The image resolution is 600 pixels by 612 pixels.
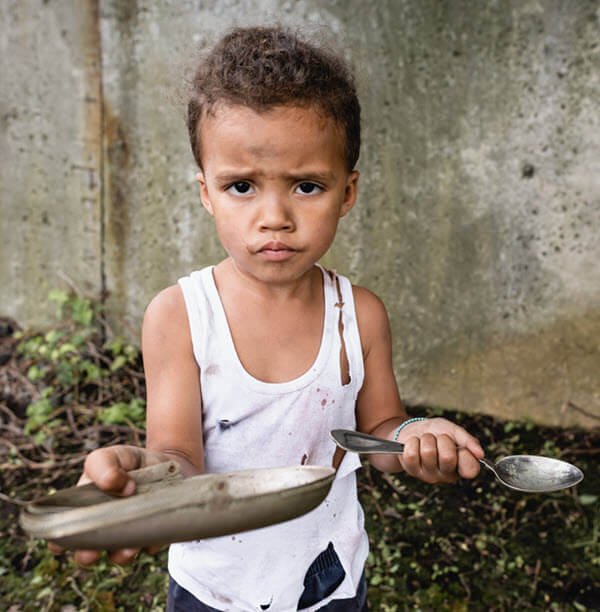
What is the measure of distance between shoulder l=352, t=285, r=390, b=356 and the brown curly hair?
0.29 m

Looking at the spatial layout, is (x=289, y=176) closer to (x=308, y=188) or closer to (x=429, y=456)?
(x=308, y=188)

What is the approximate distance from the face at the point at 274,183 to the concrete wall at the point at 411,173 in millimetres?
1560

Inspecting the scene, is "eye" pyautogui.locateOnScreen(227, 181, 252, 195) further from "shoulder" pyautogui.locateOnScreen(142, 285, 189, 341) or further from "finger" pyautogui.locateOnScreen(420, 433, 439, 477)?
"finger" pyautogui.locateOnScreen(420, 433, 439, 477)

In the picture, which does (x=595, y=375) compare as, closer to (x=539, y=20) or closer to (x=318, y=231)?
(x=539, y=20)

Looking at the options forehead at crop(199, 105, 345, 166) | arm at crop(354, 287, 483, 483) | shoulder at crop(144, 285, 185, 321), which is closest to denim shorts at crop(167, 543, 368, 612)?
arm at crop(354, 287, 483, 483)

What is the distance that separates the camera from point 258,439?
1.20m

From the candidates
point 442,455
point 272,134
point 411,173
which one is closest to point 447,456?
point 442,455

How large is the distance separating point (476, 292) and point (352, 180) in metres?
1.70

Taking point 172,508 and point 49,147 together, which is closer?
point 172,508

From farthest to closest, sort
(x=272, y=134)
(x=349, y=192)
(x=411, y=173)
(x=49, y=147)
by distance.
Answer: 1. (x=49, y=147)
2. (x=411, y=173)
3. (x=349, y=192)
4. (x=272, y=134)

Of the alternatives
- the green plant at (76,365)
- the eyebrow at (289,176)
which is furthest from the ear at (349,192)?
the green plant at (76,365)

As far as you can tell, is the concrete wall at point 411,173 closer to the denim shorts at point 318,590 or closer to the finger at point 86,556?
the denim shorts at point 318,590

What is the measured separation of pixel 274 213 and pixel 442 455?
1.68ft

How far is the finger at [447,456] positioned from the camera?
107cm
